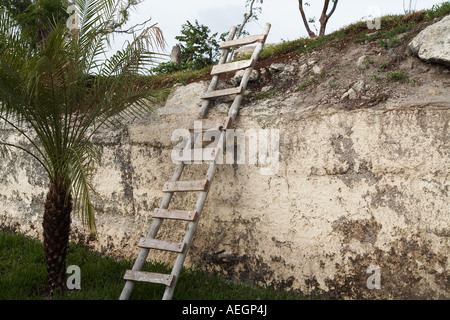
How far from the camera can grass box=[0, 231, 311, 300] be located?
14.3 feet

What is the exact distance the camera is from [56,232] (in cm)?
451

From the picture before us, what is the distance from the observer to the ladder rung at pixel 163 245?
4.22 meters

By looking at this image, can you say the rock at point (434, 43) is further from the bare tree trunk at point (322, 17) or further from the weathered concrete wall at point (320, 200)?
the bare tree trunk at point (322, 17)

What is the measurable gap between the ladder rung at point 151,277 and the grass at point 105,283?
22cm

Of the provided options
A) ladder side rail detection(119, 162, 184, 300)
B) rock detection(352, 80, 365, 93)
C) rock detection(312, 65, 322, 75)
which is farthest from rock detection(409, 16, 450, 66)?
ladder side rail detection(119, 162, 184, 300)

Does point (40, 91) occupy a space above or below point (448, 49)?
below

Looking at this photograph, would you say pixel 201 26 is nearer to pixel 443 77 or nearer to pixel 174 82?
pixel 174 82

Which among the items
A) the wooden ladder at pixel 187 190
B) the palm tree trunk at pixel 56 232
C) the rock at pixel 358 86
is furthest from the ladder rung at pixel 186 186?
the rock at pixel 358 86

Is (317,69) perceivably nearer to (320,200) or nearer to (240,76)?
(240,76)

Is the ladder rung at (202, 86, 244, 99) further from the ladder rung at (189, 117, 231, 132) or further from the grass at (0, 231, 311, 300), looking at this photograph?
the grass at (0, 231, 311, 300)

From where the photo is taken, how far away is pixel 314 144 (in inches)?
176
